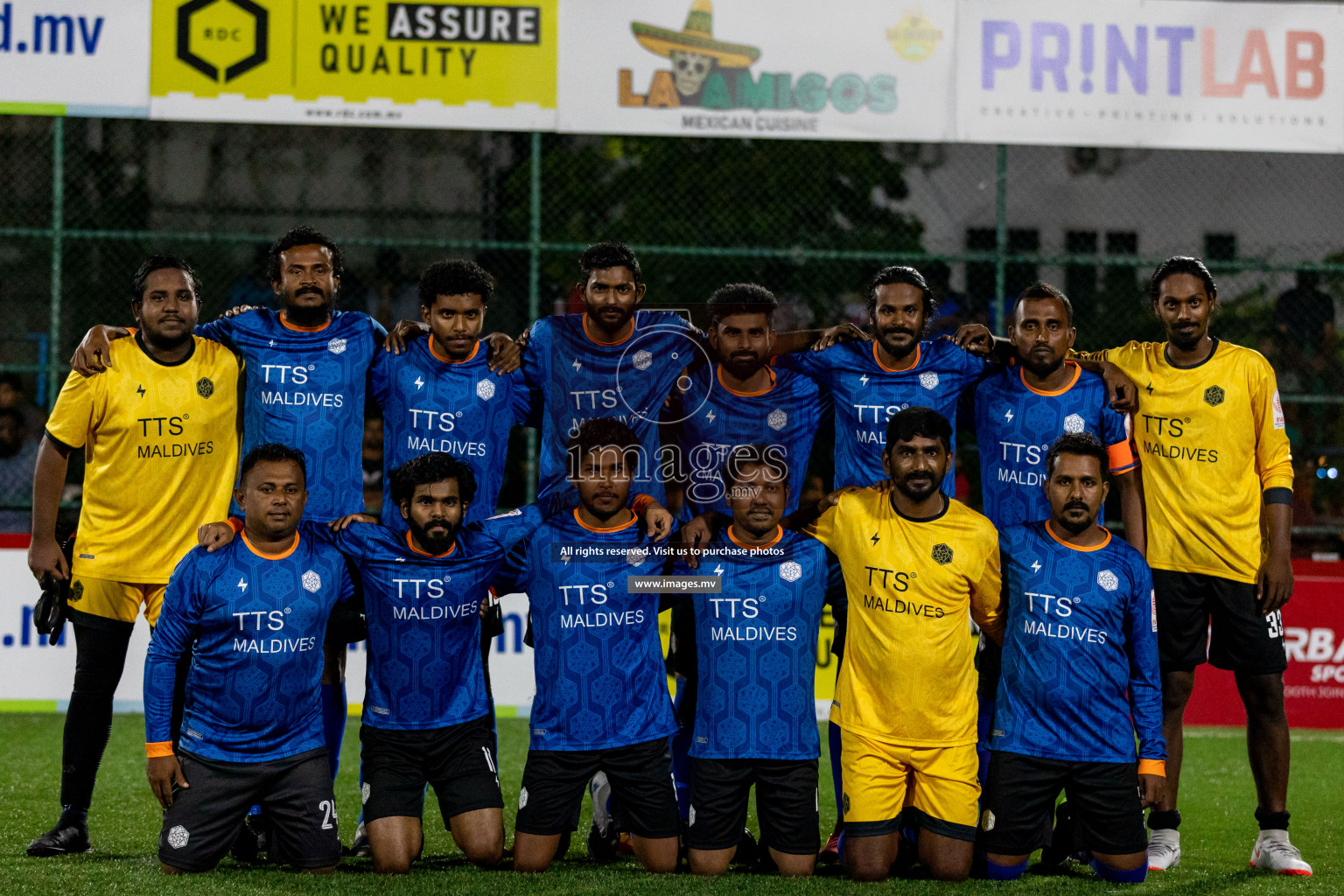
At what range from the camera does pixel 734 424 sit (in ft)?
17.3

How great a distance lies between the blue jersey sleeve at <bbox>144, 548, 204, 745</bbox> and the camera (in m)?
4.62

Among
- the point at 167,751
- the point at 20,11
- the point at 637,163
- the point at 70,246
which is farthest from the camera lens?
the point at 70,246

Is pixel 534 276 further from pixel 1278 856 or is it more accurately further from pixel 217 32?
pixel 1278 856

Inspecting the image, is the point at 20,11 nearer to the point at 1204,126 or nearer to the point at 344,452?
the point at 344,452

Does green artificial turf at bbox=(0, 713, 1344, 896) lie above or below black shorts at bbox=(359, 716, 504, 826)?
below

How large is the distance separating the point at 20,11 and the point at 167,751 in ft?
19.7

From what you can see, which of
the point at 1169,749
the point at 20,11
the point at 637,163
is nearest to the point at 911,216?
the point at 637,163

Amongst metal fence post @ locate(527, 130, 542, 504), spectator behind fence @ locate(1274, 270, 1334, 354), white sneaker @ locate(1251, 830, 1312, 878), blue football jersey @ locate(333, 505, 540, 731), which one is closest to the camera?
blue football jersey @ locate(333, 505, 540, 731)

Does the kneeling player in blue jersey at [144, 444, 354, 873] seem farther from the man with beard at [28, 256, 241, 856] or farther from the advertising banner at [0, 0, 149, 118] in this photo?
the advertising banner at [0, 0, 149, 118]

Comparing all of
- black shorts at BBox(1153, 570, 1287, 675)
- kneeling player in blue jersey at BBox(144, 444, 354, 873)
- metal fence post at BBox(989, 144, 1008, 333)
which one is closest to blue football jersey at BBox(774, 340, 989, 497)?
black shorts at BBox(1153, 570, 1287, 675)

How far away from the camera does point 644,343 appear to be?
17.5 ft

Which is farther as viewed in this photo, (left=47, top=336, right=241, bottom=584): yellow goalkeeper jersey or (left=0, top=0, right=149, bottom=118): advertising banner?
(left=0, top=0, right=149, bottom=118): advertising banner

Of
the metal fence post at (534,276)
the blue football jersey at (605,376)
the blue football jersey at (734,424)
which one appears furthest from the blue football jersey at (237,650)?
the metal fence post at (534,276)

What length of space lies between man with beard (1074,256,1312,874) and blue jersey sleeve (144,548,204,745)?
11.4 ft
